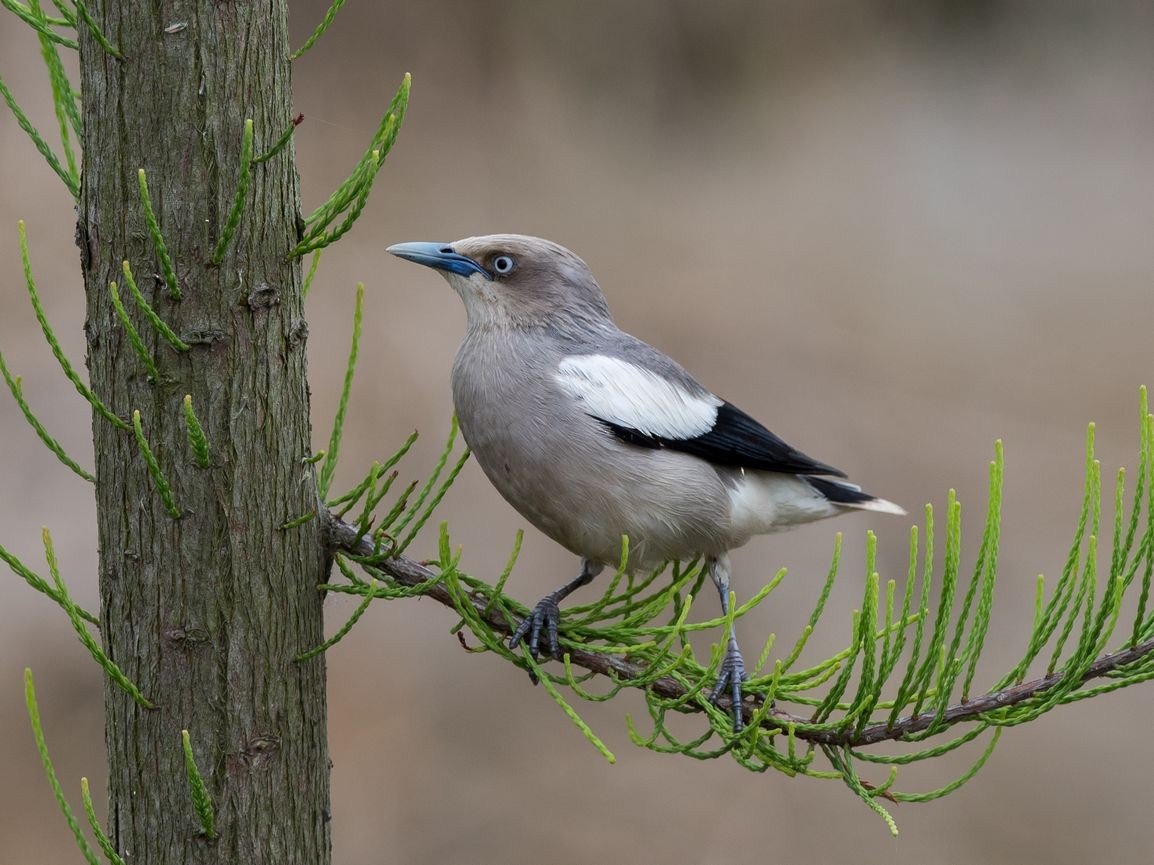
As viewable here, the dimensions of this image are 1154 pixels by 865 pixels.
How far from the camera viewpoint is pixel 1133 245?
25.0 ft

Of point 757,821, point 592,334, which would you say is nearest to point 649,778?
point 757,821

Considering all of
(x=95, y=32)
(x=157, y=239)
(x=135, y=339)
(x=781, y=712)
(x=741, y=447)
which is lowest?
(x=781, y=712)

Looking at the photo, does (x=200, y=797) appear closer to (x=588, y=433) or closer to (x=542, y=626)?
(x=542, y=626)

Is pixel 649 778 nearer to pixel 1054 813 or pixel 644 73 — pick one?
pixel 1054 813

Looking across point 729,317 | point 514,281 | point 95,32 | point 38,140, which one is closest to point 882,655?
point 514,281

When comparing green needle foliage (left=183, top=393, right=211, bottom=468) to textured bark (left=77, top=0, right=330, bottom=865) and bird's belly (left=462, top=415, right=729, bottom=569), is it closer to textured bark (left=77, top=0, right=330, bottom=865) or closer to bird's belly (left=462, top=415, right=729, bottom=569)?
textured bark (left=77, top=0, right=330, bottom=865)

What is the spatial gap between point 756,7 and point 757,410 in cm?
254

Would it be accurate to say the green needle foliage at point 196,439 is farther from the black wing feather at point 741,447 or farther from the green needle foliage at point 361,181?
A: the black wing feather at point 741,447

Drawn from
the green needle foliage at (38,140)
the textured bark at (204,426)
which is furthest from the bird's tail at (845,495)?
the green needle foliage at (38,140)

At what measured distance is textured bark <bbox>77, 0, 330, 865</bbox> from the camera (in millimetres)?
2391

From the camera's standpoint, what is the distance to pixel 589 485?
10.2ft

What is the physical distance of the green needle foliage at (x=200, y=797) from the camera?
2.23 metres

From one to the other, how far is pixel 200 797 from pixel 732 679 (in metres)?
1.27

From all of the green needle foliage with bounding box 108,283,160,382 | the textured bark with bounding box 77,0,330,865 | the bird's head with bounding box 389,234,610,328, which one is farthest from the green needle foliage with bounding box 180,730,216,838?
the bird's head with bounding box 389,234,610,328
